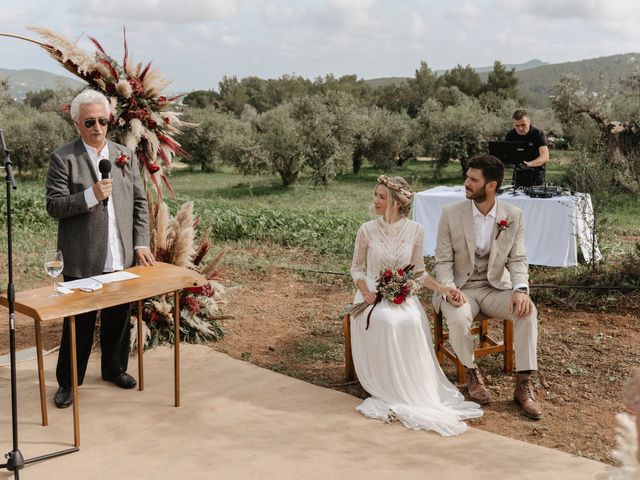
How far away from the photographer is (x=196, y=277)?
13.7 feet

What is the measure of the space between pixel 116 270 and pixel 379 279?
1.81 meters

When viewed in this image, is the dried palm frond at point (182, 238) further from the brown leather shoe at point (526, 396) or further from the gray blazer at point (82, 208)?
the brown leather shoe at point (526, 396)

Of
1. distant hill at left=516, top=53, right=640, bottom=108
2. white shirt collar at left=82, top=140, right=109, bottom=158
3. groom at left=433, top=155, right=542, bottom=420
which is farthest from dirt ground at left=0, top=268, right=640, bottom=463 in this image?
distant hill at left=516, top=53, right=640, bottom=108

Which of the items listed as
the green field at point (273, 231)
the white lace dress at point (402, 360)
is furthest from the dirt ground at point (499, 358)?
the green field at point (273, 231)

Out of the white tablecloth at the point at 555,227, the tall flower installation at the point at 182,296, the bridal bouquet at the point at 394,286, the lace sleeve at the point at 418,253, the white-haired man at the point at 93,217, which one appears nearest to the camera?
the white-haired man at the point at 93,217

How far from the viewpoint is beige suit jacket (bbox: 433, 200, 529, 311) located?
4.90m

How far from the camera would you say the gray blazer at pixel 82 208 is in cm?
419

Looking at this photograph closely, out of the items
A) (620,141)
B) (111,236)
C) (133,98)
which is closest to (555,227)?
(133,98)

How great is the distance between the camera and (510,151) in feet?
27.0

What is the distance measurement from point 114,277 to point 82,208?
48 centimetres

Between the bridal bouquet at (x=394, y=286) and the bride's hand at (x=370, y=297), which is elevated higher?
the bridal bouquet at (x=394, y=286)

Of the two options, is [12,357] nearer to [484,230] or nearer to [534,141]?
[484,230]

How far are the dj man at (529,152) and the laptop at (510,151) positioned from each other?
0.26m

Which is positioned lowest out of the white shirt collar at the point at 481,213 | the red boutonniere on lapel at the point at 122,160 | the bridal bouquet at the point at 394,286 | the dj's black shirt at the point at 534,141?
the bridal bouquet at the point at 394,286
